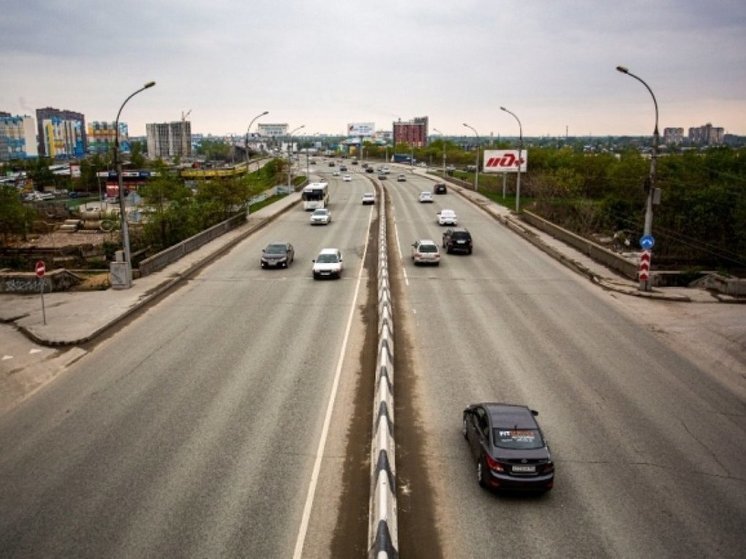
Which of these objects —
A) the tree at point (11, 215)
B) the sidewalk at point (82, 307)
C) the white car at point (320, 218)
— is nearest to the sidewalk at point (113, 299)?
the sidewalk at point (82, 307)

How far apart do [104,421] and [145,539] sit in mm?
5512

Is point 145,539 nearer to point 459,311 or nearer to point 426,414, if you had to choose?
point 426,414

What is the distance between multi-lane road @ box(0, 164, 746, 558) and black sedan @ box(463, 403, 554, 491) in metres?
0.43

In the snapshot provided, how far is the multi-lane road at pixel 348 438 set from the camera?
1076 cm

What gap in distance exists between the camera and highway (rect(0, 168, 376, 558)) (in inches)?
424

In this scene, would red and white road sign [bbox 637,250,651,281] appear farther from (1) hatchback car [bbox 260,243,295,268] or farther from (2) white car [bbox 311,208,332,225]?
(2) white car [bbox 311,208,332,225]

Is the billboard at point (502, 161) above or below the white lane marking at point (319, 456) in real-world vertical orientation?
above

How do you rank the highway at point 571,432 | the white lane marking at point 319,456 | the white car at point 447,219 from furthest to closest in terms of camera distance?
the white car at point 447,219, the highway at point 571,432, the white lane marking at point 319,456

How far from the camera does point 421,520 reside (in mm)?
11141

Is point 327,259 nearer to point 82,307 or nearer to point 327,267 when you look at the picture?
point 327,267

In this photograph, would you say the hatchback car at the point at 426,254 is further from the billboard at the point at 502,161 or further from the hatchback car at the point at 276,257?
the billboard at the point at 502,161

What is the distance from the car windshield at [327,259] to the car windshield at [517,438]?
2023 cm

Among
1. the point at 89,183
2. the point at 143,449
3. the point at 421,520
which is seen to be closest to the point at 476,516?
the point at 421,520

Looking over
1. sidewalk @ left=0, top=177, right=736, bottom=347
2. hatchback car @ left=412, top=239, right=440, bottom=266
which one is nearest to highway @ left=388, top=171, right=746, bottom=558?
sidewalk @ left=0, top=177, right=736, bottom=347
